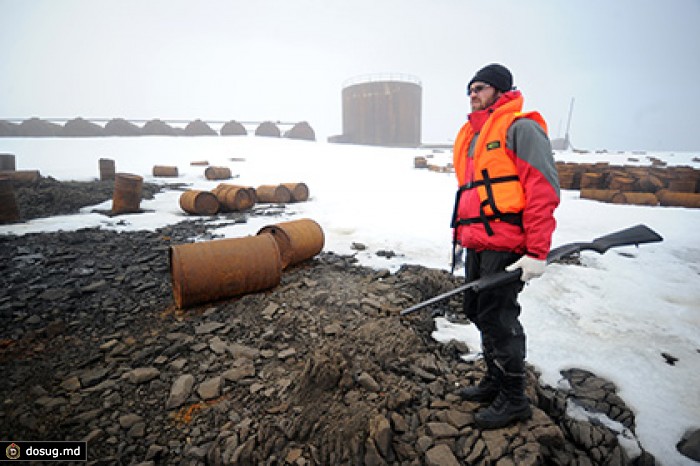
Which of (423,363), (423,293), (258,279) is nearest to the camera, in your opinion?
(423,363)

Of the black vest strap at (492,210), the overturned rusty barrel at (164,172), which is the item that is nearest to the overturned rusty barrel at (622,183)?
the black vest strap at (492,210)

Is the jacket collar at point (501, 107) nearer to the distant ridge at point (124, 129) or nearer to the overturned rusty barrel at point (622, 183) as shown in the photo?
the overturned rusty barrel at point (622, 183)

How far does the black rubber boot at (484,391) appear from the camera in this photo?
238 centimetres

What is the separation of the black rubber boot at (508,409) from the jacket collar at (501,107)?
5.68 ft

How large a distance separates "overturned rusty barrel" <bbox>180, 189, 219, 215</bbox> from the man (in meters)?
7.18

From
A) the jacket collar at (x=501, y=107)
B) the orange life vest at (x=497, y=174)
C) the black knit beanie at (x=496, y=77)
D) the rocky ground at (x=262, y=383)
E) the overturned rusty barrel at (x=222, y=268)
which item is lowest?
the rocky ground at (x=262, y=383)

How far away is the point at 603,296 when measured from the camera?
4.32m

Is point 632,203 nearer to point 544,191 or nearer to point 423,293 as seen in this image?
point 423,293

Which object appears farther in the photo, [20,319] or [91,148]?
[91,148]

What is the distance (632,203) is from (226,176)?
15171 mm

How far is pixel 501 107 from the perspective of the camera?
6.68ft

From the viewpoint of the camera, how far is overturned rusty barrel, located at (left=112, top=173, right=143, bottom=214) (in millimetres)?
7770

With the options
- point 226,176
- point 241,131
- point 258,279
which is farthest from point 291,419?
point 241,131

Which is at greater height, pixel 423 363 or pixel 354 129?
pixel 354 129
